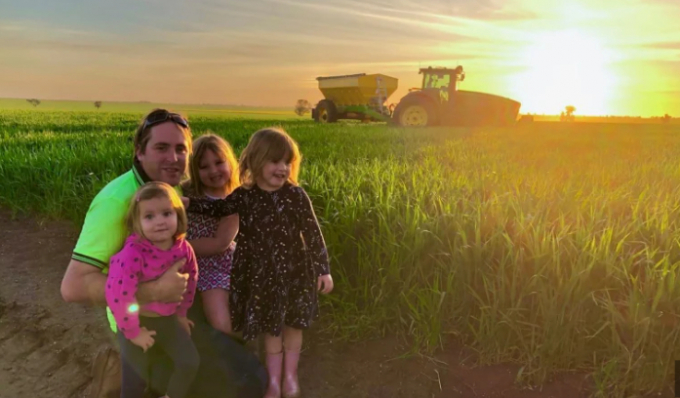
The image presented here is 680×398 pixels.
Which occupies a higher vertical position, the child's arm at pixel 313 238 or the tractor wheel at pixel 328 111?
the tractor wheel at pixel 328 111

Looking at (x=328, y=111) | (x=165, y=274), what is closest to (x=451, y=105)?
(x=328, y=111)

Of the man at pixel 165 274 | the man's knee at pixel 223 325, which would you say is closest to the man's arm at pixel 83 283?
the man at pixel 165 274

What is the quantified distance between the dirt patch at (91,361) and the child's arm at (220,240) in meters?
0.85

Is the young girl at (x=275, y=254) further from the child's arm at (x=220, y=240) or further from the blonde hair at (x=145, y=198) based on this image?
the blonde hair at (x=145, y=198)

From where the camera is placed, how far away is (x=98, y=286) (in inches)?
83.3

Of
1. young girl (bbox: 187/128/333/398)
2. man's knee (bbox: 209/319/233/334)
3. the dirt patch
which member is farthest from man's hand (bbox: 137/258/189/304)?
the dirt patch

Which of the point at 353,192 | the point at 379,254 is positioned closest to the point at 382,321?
the point at 379,254

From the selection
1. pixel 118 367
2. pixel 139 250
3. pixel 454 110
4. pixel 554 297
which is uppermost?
pixel 454 110

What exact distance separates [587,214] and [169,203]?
277cm

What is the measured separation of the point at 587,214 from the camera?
11.1 ft

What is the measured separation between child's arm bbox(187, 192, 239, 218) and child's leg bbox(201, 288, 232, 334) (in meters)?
0.45

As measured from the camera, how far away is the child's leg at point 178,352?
7.56ft

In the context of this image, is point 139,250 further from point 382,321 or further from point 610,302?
point 610,302

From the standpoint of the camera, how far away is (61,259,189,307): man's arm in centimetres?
211
